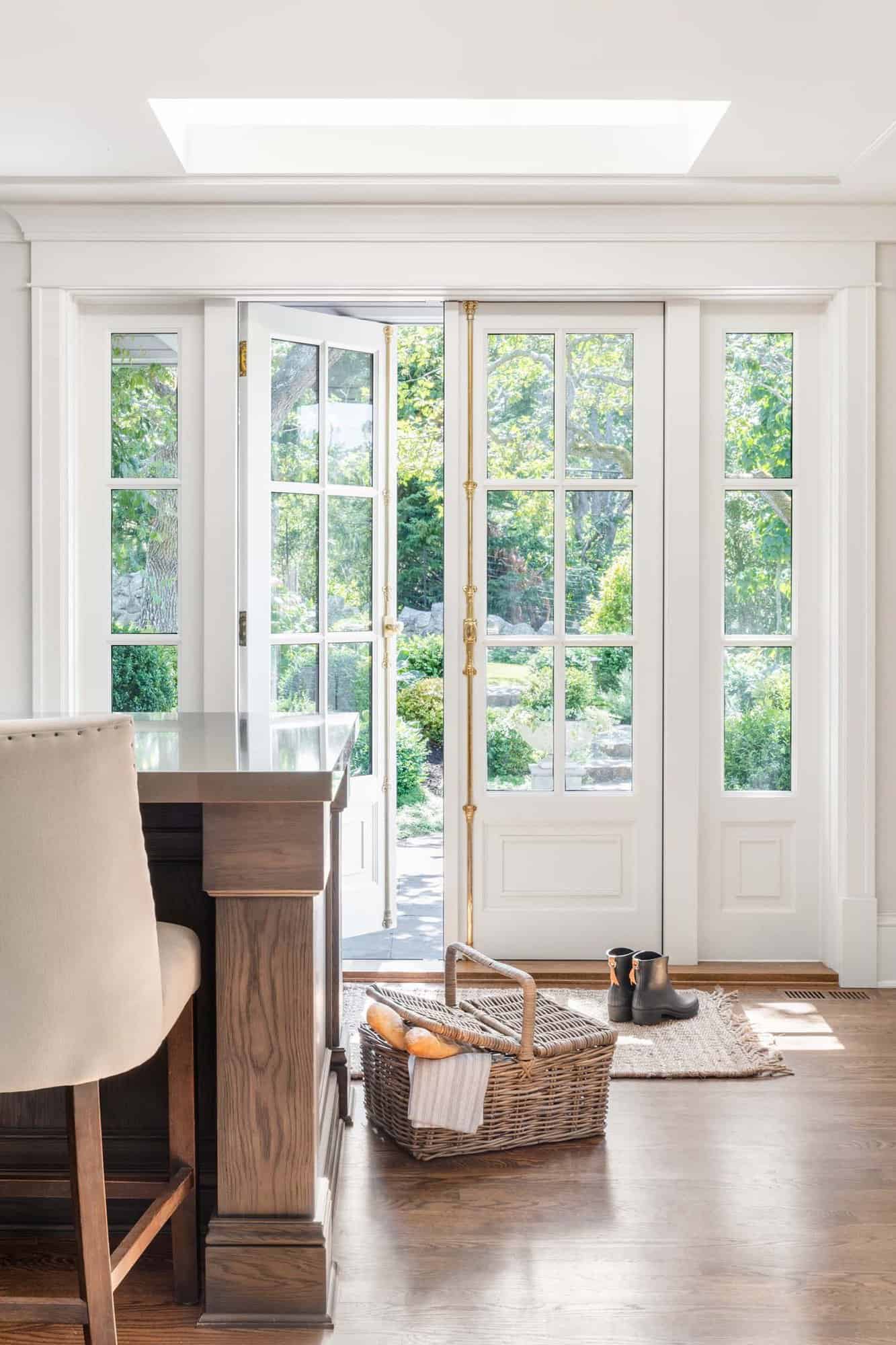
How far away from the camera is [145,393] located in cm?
366

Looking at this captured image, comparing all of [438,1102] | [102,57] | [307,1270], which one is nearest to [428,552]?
[102,57]

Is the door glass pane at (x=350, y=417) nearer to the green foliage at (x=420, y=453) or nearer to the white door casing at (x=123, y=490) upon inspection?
the white door casing at (x=123, y=490)

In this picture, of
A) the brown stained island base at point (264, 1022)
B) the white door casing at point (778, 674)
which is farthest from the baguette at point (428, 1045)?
the white door casing at point (778, 674)

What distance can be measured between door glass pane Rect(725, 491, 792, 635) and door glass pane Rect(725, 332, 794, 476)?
17cm

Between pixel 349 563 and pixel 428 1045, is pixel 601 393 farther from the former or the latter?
pixel 428 1045

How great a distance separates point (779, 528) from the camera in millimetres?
3752

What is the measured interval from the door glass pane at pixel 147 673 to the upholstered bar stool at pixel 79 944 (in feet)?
7.10

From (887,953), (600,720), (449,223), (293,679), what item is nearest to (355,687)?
(293,679)

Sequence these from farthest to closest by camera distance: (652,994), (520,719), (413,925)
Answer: (413,925) → (520,719) → (652,994)

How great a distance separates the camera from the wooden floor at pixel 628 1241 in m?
1.81

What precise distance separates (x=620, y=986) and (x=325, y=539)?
1.76m

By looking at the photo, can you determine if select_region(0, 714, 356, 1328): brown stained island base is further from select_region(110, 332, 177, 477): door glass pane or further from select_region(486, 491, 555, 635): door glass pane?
select_region(110, 332, 177, 477): door glass pane

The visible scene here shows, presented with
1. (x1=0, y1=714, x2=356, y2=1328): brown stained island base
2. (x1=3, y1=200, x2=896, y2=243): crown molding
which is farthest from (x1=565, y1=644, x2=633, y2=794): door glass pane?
(x1=0, y1=714, x2=356, y2=1328): brown stained island base

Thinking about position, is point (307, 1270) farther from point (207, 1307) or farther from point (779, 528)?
point (779, 528)
